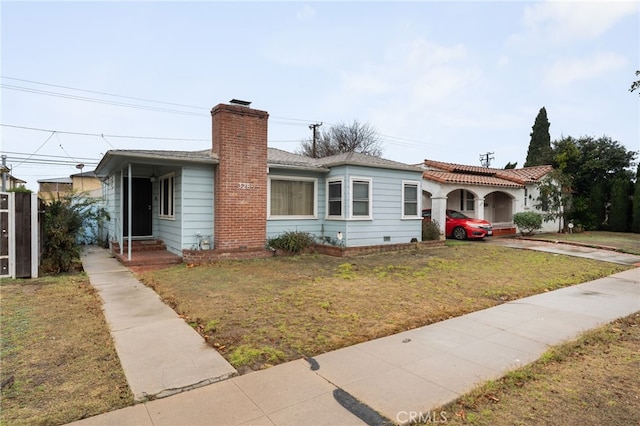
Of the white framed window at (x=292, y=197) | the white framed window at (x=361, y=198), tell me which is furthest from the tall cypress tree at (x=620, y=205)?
the white framed window at (x=292, y=197)

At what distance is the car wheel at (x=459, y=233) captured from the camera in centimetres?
1673

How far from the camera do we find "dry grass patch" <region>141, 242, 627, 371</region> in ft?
14.0

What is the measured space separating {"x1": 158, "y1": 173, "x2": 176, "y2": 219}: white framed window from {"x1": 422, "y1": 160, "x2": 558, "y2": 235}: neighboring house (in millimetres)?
10807

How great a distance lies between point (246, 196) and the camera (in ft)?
34.0

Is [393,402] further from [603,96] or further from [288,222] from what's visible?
[603,96]

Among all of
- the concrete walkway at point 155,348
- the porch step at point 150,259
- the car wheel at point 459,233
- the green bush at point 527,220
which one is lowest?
the concrete walkway at point 155,348

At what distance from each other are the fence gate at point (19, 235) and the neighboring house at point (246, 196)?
1929 millimetres

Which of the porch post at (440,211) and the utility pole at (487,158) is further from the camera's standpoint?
the utility pole at (487,158)

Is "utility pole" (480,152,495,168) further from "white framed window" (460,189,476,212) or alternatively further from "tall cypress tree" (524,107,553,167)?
"white framed window" (460,189,476,212)

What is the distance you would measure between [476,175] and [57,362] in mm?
20275

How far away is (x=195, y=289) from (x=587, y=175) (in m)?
26.4

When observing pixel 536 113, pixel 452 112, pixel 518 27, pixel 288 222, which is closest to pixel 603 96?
pixel 518 27

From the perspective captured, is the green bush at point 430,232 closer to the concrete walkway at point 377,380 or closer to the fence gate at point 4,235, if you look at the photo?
the concrete walkway at point 377,380

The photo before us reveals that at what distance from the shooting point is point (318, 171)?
11906 millimetres
